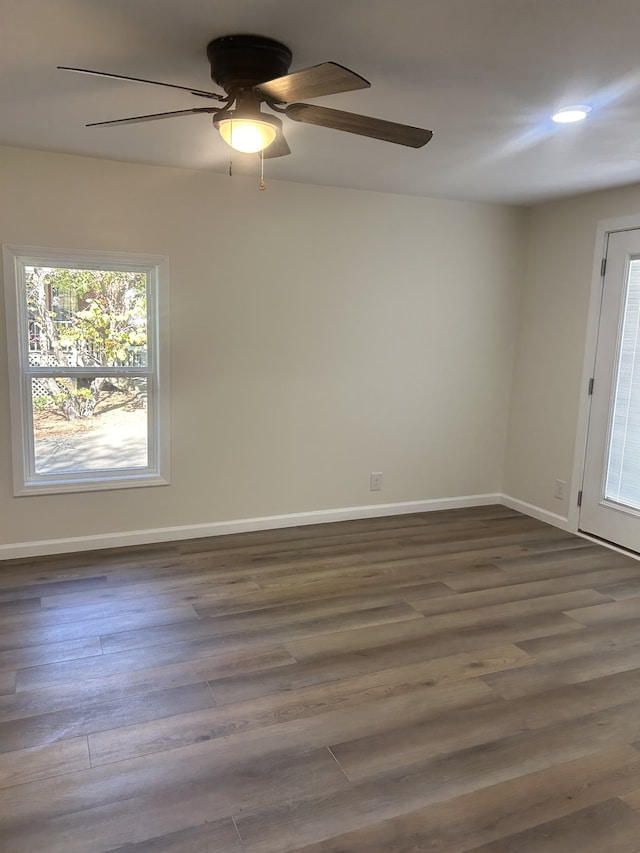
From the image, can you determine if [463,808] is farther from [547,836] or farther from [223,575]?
[223,575]

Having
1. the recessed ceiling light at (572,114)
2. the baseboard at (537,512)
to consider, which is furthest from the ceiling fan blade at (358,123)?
the baseboard at (537,512)

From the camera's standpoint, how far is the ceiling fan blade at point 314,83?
1.63 m

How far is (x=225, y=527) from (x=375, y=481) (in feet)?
3.94

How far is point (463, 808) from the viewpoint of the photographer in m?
1.86

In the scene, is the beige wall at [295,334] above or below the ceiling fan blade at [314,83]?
below

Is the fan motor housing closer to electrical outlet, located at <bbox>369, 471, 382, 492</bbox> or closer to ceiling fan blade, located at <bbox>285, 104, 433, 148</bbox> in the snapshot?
ceiling fan blade, located at <bbox>285, 104, 433, 148</bbox>

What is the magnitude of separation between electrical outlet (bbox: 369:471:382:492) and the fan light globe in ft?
9.29

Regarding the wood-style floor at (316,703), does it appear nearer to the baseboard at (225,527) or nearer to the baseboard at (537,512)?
the baseboard at (225,527)

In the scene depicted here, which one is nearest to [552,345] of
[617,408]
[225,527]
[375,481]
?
[617,408]

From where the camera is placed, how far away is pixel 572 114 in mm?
2523

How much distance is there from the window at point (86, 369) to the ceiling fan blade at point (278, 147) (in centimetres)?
150

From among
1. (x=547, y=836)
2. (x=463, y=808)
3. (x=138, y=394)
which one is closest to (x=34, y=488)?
(x=138, y=394)

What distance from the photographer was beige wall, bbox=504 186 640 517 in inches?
168

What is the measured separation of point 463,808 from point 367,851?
1.15 feet
